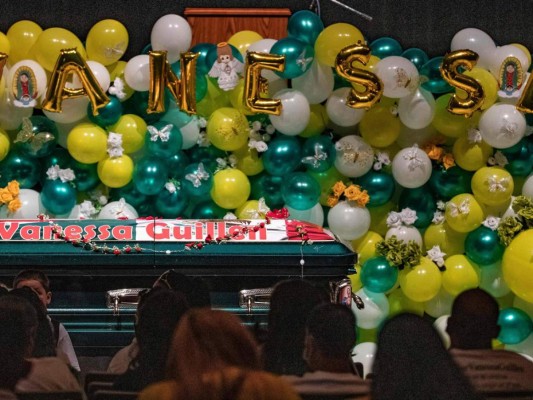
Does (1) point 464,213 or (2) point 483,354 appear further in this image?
(1) point 464,213

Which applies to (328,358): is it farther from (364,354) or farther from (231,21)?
(231,21)

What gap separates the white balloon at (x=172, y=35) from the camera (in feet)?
22.4

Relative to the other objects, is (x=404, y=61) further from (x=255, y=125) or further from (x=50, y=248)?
(x=50, y=248)

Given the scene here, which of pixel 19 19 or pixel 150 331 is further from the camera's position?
pixel 19 19

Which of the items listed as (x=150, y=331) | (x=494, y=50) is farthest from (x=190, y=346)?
(x=494, y=50)

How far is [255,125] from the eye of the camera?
6.91 meters

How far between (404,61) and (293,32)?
0.78 meters

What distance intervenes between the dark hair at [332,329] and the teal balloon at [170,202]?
8.59 feet

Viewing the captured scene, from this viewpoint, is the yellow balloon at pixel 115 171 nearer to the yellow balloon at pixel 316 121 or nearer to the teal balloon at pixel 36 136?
the teal balloon at pixel 36 136

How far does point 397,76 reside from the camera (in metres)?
6.56

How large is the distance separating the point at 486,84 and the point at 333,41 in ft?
3.59

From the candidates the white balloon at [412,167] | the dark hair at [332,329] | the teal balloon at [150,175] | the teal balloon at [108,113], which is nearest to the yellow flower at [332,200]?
→ the white balloon at [412,167]

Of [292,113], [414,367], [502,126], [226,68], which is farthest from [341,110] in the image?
[414,367]

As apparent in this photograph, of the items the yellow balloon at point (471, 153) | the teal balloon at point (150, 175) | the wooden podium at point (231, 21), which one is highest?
the wooden podium at point (231, 21)
